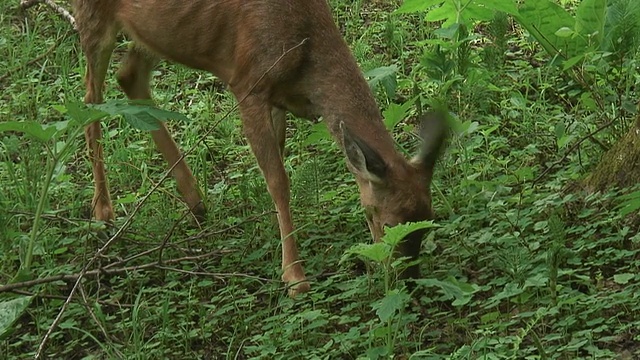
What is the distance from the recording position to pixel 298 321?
17.9 ft

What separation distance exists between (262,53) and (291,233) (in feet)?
3.54

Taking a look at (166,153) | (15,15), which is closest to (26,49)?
(15,15)

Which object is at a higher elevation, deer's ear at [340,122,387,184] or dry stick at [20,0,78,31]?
dry stick at [20,0,78,31]

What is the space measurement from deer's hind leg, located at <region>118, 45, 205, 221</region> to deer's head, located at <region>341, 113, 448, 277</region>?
Answer: 164 cm

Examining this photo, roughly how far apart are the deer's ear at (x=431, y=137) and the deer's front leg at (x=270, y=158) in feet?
2.73

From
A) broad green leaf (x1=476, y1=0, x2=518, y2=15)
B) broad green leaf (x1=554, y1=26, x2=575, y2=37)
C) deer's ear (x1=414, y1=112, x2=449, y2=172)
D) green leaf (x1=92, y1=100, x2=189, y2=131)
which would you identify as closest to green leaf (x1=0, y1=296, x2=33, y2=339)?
green leaf (x1=92, y1=100, x2=189, y2=131)

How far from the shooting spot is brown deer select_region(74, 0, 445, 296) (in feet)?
19.4

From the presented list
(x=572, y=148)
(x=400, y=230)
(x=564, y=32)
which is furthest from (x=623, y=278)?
(x=564, y=32)

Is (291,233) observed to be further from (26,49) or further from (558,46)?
(26,49)

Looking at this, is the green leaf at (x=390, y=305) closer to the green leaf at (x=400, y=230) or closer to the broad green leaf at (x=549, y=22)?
the green leaf at (x=400, y=230)

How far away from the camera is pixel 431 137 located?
5.82 m

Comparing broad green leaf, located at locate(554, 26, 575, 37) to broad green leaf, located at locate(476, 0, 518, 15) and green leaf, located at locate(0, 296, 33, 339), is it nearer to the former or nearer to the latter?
broad green leaf, located at locate(476, 0, 518, 15)

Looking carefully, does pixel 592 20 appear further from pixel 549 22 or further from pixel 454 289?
pixel 454 289

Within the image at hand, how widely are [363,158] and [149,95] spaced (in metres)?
2.62
